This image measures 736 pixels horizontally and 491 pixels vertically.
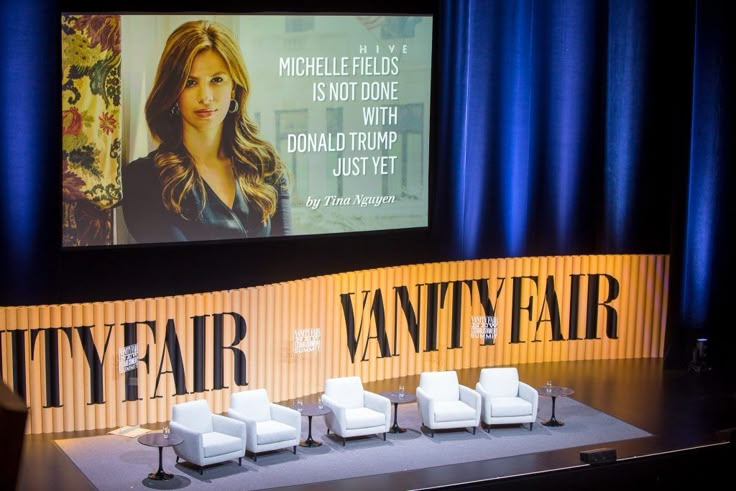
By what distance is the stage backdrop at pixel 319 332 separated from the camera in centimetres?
954

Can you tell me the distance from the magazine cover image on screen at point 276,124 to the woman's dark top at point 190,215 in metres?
0.01

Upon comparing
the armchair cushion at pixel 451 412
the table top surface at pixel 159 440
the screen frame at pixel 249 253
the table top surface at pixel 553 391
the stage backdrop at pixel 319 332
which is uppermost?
the screen frame at pixel 249 253

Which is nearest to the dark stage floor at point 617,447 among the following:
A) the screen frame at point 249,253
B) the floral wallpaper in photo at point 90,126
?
the screen frame at point 249,253

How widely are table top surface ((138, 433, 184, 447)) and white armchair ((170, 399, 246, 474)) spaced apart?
0.14 meters

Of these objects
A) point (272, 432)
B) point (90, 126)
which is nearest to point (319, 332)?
point (272, 432)

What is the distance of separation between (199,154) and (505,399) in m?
4.08

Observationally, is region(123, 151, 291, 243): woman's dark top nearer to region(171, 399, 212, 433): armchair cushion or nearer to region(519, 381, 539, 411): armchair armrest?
region(171, 399, 212, 433): armchair cushion

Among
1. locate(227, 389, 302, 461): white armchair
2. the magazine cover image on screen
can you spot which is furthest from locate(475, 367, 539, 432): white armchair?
the magazine cover image on screen

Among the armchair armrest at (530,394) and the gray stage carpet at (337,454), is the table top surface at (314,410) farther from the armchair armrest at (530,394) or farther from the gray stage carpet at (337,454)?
the armchair armrest at (530,394)

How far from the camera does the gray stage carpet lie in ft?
27.8

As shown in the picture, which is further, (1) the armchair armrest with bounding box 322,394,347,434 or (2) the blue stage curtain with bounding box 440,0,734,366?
(2) the blue stage curtain with bounding box 440,0,734,366

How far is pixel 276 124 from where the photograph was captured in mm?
11312

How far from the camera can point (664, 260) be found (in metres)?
13.0

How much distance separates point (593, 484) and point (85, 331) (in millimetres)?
4973
